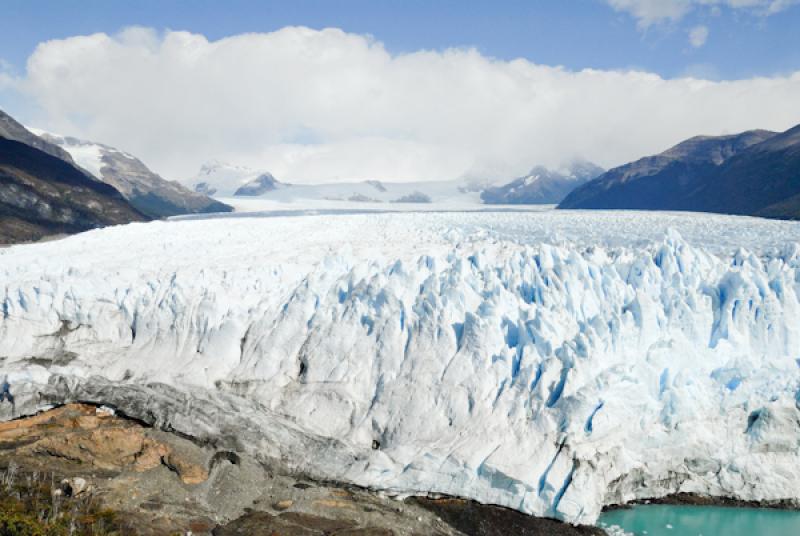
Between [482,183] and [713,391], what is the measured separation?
161471 millimetres

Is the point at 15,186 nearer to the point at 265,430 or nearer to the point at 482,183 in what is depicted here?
the point at 265,430

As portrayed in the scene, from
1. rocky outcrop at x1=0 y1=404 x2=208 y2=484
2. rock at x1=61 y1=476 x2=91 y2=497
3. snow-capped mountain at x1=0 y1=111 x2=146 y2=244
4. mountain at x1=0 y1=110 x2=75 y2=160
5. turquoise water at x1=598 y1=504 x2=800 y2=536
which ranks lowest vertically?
turquoise water at x1=598 y1=504 x2=800 y2=536

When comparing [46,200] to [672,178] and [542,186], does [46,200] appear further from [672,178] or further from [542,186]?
[542,186]

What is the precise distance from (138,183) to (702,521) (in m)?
165

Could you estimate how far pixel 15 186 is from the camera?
75.6 meters

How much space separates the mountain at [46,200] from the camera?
71.4 m

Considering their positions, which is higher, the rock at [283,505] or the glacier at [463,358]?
the glacier at [463,358]

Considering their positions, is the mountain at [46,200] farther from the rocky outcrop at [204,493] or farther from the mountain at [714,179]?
the mountain at [714,179]

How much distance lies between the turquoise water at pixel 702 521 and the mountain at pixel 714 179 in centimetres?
4968

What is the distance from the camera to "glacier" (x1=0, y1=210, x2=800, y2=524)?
14125 millimetres

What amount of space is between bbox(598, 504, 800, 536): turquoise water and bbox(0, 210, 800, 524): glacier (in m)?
0.40

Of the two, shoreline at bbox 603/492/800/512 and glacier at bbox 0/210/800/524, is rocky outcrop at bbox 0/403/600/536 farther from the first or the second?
shoreline at bbox 603/492/800/512

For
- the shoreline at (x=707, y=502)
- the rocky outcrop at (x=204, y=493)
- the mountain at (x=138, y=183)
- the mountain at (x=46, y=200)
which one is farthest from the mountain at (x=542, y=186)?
the rocky outcrop at (x=204, y=493)

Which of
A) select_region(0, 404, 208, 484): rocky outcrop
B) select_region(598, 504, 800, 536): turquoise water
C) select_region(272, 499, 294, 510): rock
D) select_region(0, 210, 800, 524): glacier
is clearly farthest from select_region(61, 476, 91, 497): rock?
select_region(598, 504, 800, 536): turquoise water
